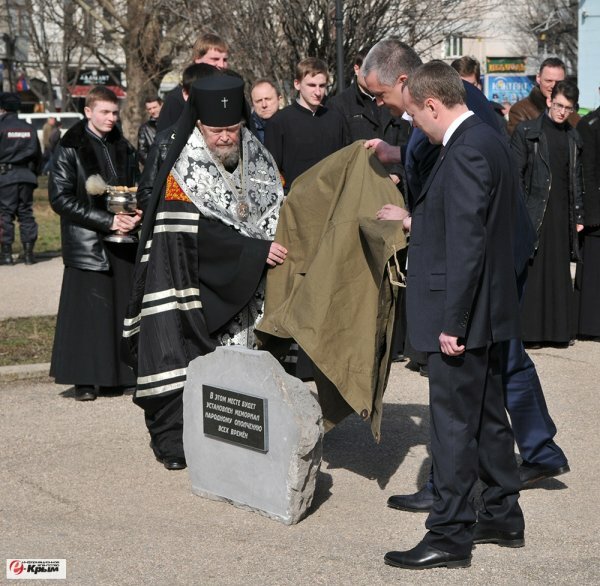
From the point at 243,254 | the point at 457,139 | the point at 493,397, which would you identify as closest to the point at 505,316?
the point at 493,397

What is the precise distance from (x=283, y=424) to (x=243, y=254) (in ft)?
3.48

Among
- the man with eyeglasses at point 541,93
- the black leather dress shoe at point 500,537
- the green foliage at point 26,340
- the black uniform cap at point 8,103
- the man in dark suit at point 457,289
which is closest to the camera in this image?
the man in dark suit at point 457,289

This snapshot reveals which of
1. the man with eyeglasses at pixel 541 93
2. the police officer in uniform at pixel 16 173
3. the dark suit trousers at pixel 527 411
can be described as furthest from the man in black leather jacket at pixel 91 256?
the police officer in uniform at pixel 16 173

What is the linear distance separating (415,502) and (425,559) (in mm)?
810


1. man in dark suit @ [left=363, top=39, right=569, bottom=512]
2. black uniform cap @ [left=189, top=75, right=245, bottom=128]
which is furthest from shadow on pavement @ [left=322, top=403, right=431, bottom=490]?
black uniform cap @ [left=189, top=75, right=245, bottom=128]

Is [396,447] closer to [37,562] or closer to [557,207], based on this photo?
[37,562]

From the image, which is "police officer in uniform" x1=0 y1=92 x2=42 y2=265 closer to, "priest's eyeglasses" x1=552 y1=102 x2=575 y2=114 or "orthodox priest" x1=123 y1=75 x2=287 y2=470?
"priest's eyeglasses" x1=552 y1=102 x2=575 y2=114

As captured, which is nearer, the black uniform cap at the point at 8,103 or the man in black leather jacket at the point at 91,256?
the man in black leather jacket at the point at 91,256

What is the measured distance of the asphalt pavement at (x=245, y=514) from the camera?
4.86m

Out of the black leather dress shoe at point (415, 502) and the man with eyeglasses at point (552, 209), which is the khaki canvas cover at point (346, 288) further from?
the man with eyeglasses at point (552, 209)

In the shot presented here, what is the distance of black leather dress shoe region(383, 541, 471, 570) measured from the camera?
4836 mm

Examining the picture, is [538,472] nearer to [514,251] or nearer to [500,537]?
[500,537]

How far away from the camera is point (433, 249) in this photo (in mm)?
4789

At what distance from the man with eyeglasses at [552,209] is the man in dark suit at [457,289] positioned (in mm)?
4467
